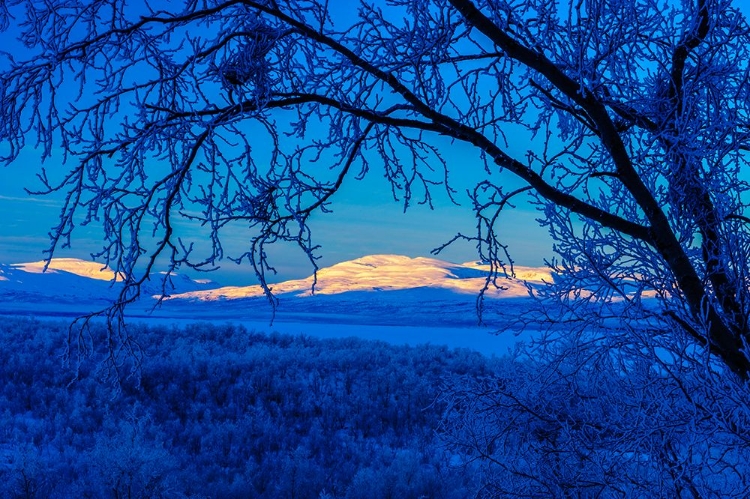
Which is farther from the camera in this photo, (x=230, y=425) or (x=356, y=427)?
(x=356, y=427)

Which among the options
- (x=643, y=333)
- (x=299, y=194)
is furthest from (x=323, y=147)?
(x=643, y=333)

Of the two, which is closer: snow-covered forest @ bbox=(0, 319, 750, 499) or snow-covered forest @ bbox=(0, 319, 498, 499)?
snow-covered forest @ bbox=(0, 319, 750, 499)

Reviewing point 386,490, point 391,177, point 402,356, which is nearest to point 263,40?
point 391,177

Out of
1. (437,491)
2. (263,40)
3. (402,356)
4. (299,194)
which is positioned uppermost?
(263,40)

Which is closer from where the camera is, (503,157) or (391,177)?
(503,157)

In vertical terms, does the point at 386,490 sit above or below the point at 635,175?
below

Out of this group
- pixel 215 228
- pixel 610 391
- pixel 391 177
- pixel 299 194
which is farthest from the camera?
pixel 610 391

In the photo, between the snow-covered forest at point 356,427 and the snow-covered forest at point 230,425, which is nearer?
the snow-covered forest at point 356,427

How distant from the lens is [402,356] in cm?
1923

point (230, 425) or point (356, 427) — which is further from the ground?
point (230, 425)

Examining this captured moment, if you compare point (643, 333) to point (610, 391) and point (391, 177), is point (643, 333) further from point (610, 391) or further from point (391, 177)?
point (391, 177)

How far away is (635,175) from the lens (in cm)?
398

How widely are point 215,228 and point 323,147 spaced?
879mm

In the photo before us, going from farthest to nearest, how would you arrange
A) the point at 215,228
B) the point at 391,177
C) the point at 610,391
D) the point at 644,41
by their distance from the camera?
the point at 610,391
the point at 391,177
the point at 644,41
the point at 215,228
